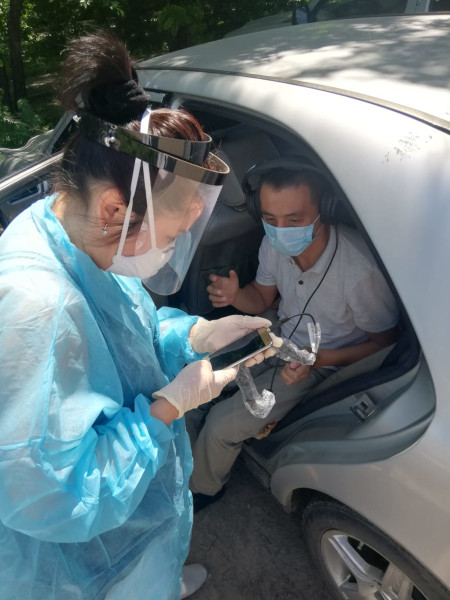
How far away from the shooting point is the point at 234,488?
8.07 feet

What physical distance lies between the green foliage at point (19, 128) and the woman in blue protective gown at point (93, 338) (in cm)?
482

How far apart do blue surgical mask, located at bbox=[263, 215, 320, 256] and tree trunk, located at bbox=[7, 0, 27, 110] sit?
679cm

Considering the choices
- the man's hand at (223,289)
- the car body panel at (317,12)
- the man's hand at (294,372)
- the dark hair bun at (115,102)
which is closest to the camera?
the dark hair bun at (115,102)

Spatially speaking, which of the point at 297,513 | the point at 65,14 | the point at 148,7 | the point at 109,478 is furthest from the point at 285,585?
the point at 65,14

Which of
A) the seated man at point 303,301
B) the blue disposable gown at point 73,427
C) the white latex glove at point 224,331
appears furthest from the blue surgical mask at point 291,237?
the blue disposable gown at point 73,427

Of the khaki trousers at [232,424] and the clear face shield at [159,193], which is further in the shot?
the khaki trousers at [232,424]

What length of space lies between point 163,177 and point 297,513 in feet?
4.93

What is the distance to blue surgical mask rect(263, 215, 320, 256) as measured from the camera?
1.92 meters

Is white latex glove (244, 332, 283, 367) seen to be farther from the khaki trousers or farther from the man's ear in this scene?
the man's ear

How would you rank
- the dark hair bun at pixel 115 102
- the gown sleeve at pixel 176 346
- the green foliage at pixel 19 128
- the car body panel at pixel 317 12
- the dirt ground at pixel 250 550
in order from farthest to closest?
the green foliage at pixel 19 128
the car body panel at pixel 317 12
the dirt ground at pixel 250 550
the gown sleeve at pixel 176 346
the dark hair bun at pixel 115 102

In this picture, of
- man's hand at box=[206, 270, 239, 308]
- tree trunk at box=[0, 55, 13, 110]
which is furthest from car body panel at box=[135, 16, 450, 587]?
tree trunk at box=[0, 55, 13, 110]

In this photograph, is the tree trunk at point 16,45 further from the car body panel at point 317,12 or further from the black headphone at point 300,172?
the black headphone at point 300,172

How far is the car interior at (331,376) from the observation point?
1360mm

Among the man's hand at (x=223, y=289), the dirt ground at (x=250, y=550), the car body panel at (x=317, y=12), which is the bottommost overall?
the dirt ground at (x=250, y=550)
